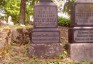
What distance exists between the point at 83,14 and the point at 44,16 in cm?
124


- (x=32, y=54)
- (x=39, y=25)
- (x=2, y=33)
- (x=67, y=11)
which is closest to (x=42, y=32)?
(x=39, y=25)

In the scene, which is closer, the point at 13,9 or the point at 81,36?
the point at 81,36

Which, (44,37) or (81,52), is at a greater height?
(44,37)

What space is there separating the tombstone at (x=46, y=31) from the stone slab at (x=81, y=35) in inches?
18.9

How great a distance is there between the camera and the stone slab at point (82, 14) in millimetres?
8133

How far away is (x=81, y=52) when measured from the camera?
8117mm

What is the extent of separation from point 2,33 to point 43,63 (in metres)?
1.49

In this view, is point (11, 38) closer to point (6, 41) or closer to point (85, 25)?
point (6, 41)

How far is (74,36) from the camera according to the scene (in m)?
Answer: 8.17

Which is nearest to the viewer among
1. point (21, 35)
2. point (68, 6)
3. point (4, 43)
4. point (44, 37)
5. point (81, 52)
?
point (4, 43)

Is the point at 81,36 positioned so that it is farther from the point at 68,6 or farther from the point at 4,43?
the point at 68,6

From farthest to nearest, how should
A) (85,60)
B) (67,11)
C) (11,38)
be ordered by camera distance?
1. (67,11)
2. (11,38)
3. (85,60)

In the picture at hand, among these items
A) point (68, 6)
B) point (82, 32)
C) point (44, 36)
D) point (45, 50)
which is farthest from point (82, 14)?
point (68, 6)

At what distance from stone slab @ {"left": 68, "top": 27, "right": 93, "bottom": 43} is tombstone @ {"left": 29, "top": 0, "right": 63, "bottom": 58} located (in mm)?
480
